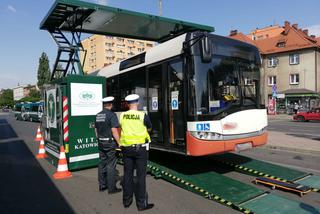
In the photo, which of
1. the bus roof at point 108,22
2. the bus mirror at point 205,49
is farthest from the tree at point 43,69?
the bus mirror at point 205,49

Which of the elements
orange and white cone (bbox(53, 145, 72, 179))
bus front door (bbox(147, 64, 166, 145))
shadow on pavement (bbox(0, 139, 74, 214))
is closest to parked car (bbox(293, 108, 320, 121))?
bus front door (bbox(147, 64, 166, 145))

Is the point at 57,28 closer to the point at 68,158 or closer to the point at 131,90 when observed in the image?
the point at 131,90

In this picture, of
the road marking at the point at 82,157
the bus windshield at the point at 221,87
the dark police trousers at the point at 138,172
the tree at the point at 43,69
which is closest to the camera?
the dark police trousers at the point at 138,172

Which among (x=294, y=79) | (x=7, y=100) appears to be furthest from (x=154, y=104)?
(x=7, y=100)

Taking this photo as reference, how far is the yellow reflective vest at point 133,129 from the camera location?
519 cm

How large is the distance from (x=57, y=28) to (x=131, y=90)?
453 cm

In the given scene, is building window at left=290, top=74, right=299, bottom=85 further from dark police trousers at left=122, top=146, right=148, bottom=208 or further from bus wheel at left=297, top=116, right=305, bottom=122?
dark police trousers at left=122, top=146, right=148, bottom=208

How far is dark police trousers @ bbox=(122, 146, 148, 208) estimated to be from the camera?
16.9 ft

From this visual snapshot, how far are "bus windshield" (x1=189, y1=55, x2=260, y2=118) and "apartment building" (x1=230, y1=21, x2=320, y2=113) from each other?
3465cm

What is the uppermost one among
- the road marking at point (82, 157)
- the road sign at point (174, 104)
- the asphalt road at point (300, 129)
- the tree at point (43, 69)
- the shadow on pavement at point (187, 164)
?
the tree at point (43, 69)

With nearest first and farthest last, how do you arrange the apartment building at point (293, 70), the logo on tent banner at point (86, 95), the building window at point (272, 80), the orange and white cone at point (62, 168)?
1. the orange and white cone at point (62, 168)
2. the logo on tent banner at point (86, 95)
3. the apartment building at point (293, 70)
4. the building window at point (272, 80)

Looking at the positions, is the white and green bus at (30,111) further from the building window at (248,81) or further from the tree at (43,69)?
the tree at (43,69)

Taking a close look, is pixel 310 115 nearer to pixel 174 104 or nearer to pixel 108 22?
pixel 108 22

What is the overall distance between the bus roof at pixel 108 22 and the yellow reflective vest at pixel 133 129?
579 cm
